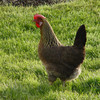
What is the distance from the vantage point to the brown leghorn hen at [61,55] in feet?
12.7

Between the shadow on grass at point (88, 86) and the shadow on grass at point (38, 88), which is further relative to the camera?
the shadow on grass at point (88, 86)

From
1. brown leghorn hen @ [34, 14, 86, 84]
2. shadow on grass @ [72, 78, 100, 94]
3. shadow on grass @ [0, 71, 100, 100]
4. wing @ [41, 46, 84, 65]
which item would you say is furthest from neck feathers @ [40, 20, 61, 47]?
shadow on grass @ [72, 78, 100, 94]

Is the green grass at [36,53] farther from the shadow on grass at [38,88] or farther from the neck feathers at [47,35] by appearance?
the neck feathers at [47,35]

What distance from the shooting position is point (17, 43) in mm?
5891

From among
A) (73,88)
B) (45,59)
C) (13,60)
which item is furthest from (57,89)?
(13,60)

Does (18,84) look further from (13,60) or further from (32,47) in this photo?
(32,47)

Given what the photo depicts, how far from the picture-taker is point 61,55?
13.0 feet

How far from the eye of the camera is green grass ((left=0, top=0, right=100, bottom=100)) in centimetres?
384

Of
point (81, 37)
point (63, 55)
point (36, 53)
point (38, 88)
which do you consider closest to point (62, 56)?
point (63, 55)

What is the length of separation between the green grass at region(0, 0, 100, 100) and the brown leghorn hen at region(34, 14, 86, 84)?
0.30m

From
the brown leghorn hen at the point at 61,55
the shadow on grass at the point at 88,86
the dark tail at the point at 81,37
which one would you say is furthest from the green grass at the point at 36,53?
the dark tail at the point at 81,37

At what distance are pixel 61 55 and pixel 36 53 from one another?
1.68 metres

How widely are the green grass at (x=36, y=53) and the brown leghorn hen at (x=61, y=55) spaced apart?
303 mm

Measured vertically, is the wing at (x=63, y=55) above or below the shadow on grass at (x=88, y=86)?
above
